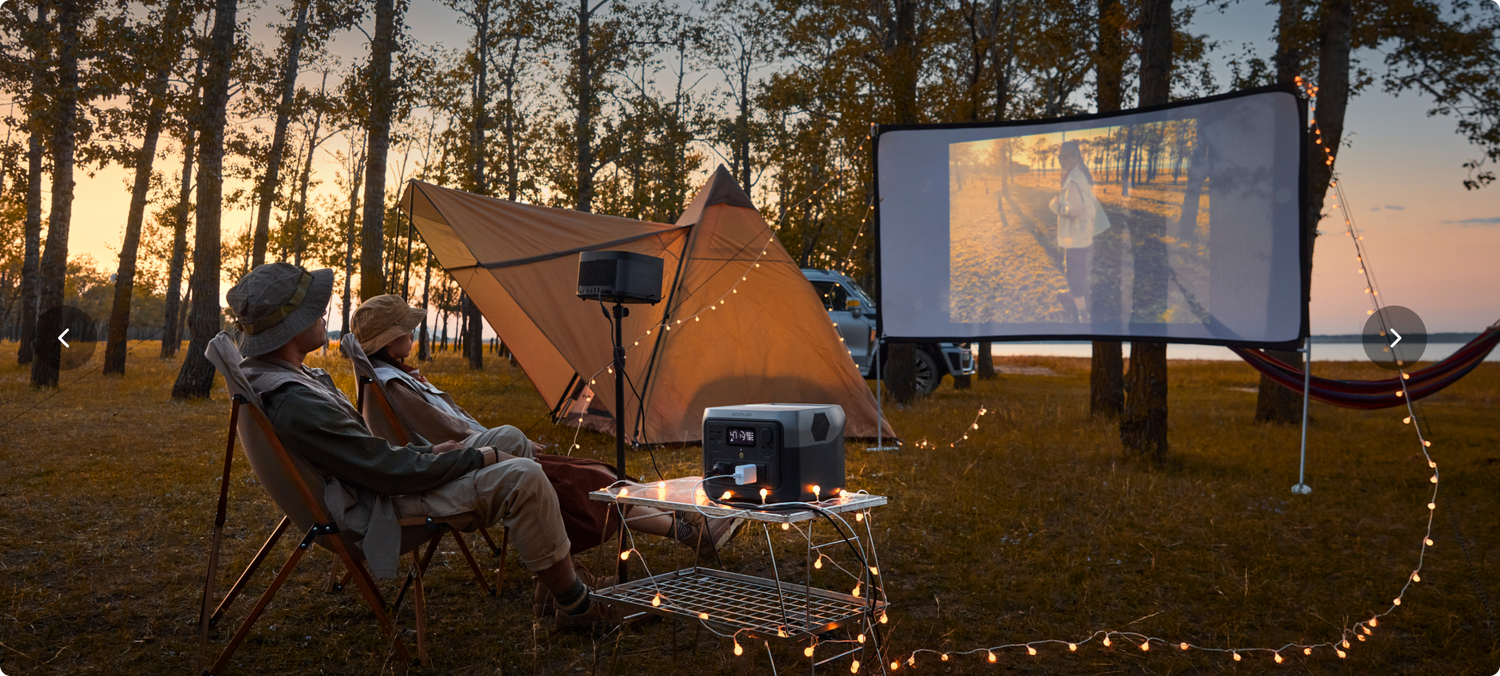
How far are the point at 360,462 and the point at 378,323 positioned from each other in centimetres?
95

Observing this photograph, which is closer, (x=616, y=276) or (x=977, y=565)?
(x=616, y=276)

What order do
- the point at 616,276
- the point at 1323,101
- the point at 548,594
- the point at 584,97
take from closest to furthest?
the point at 548,594, the point at 616,276, the point at 1323,101, the point at 584,97

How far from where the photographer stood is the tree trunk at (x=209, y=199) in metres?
8.27

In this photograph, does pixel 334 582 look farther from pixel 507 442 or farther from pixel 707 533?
pixel 707 533

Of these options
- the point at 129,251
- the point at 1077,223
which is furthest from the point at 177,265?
the point at 1077,223

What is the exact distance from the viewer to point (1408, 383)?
5.12m

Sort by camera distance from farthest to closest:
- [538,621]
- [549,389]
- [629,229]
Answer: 1. [549,389]
2. [629,229]
3. [538,621]

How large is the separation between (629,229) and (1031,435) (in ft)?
11.6

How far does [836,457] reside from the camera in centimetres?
227

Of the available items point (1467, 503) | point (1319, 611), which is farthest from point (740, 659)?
point (1467, 503)

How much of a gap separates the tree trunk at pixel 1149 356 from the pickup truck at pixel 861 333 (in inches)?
147

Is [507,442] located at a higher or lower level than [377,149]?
lower

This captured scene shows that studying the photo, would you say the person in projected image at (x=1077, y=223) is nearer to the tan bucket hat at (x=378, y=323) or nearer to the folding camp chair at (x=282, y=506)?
the tan bucket hat at (x=378, y=323)

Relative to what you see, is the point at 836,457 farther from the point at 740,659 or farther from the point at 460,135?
the point at 460,135
